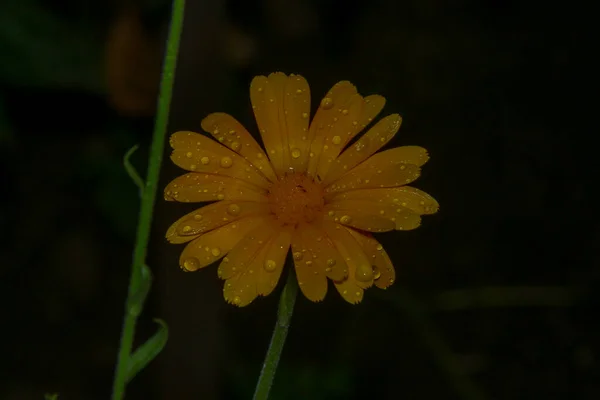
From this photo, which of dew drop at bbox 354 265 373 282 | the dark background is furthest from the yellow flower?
the dark background

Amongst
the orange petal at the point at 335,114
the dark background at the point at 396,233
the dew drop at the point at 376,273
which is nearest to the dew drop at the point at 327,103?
the orange petal at the point at 335,114

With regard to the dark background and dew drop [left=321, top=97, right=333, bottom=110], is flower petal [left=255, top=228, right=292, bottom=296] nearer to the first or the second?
dew drop [left=321, top=97, right=333, bottom=110]

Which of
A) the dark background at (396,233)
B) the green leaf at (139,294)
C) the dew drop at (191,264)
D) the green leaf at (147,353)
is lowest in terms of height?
the green leaf at (147,353)

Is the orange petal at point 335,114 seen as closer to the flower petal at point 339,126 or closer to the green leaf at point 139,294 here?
the flower petal at point 339,126

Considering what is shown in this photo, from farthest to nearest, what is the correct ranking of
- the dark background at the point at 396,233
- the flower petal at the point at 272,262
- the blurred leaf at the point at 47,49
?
the dark background at the point at 396,233 < the blurred leaf at the point at 47,49 < the flower petal at the point at 272,262

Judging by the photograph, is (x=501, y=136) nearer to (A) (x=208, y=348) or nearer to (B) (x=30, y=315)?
(A) (x=208, y=348)

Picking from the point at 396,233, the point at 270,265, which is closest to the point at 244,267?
the point at 270,265
